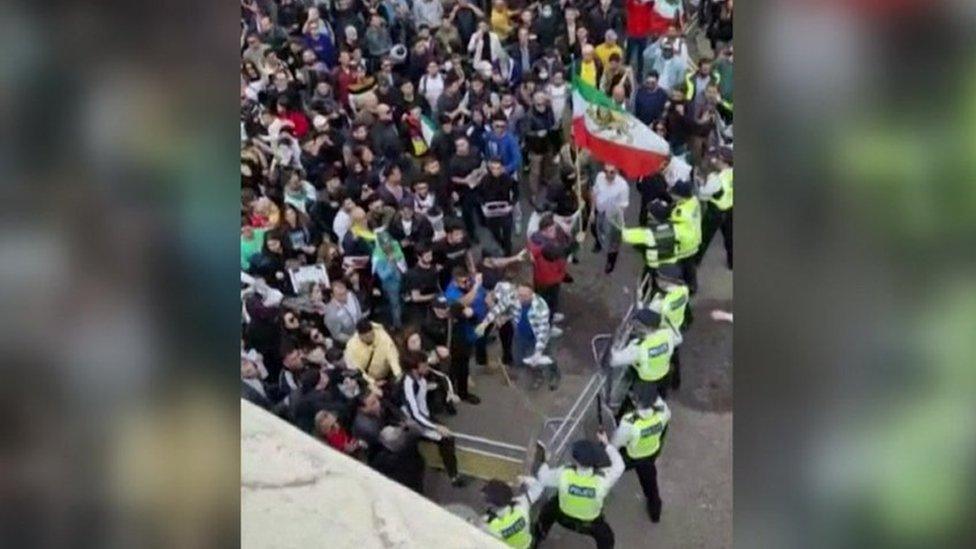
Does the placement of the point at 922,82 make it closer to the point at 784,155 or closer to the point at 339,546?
the point at 784,155

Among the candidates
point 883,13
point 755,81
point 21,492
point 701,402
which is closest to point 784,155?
point 755,81

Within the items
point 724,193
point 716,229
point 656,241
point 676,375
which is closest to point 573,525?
point 676,375

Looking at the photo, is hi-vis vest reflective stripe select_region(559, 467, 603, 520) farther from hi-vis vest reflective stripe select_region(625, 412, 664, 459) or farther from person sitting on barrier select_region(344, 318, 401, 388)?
person sitting on barrier select_region(344, 318, 401, 388)

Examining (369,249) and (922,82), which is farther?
(369,249)

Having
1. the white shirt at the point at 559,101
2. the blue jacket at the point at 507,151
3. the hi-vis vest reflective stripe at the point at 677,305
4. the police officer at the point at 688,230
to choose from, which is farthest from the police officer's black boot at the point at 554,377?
the white shirt at the point at 559,101

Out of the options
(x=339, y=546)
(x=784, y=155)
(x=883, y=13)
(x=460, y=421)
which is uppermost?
(x=883, y=13)

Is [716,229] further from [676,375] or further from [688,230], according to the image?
[676,375]

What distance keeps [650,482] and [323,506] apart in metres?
1.09

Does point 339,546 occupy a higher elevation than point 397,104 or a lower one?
lower

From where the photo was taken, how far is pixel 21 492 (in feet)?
14.5

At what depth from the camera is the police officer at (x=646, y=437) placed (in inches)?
177

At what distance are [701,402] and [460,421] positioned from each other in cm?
81

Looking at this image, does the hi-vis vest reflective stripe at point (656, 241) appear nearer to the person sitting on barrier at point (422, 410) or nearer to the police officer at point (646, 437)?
the police officer at point (646, 437)

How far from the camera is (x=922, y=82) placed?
4387mm
